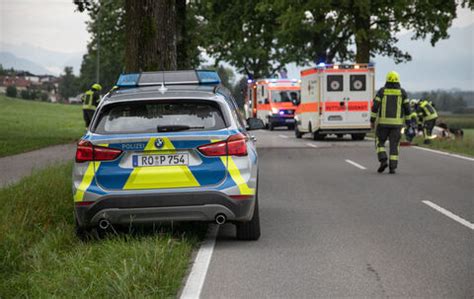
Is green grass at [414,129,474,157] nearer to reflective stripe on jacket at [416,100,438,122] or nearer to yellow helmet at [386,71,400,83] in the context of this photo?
reflective stripe on jacket at [416,100,438,122]

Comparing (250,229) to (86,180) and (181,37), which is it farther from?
(181,37)

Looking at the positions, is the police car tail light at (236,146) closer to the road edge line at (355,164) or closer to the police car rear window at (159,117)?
the police car rear window at (159,117)

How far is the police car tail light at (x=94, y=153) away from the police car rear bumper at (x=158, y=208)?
14.4 inches

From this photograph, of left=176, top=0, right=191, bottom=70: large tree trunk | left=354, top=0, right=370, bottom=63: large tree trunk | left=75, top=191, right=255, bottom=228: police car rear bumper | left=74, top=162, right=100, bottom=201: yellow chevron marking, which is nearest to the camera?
left=75, top=191, right=255, bottom=228: police car rear bumper

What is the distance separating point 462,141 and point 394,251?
62.2 feet

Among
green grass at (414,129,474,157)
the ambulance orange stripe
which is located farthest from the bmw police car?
the ambulance orange stripe

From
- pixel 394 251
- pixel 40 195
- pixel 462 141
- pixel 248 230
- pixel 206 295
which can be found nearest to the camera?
pixel 206 295

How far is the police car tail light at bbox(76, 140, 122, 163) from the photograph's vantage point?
8125 millimetres

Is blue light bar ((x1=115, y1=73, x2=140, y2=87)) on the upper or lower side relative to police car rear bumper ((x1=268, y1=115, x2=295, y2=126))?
upper

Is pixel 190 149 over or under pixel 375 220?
over

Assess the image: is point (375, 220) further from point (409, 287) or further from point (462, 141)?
point (462, 141)

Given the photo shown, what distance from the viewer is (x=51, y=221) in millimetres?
9812

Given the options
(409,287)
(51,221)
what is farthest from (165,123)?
(409,287)

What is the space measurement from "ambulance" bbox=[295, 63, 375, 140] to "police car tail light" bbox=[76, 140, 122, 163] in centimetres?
2200
